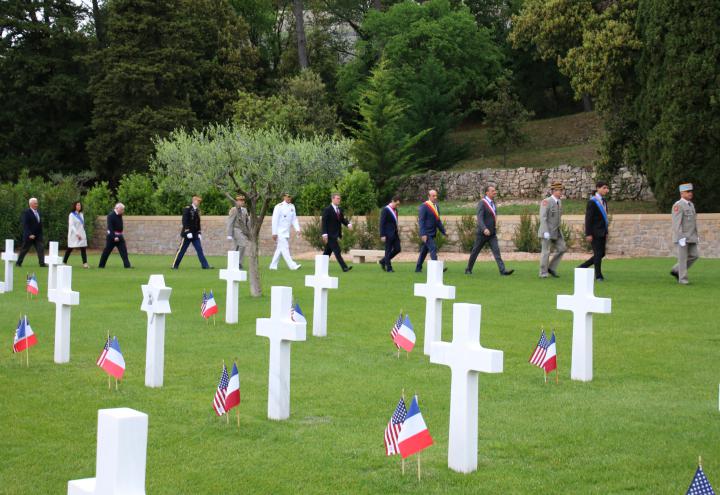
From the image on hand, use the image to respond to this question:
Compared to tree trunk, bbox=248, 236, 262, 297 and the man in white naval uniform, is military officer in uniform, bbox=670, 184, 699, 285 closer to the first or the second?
tree trunk, bbox=248, 236, 262, 297

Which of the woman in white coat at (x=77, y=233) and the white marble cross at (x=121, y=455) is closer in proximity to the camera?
the white marble cross at (x=121, y=455)

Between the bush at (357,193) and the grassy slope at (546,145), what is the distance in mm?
16543

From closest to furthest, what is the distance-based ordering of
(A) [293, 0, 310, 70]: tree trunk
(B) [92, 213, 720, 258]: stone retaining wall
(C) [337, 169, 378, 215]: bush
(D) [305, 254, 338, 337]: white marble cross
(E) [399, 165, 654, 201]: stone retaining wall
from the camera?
(D) [305, 254, 338, 337]: white marble cross, (B) [92, 213, 720, 258]: stone retaining wall, (C) [337, 169, 378, 215]: bush, (E) [399, 165, 654, 201]: stone retaining wall, (A) [293, 0, 310, 70]: tree trunk

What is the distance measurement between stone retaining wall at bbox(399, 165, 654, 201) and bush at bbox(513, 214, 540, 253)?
10.9m

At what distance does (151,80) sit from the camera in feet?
164

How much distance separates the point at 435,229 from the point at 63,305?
12.7 meters

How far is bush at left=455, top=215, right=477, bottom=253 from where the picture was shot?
29453 millimetres

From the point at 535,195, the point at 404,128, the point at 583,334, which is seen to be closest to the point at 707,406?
the point at 583,334

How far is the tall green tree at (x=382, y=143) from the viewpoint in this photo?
150 feet

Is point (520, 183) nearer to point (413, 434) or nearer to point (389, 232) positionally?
point (389, 232)

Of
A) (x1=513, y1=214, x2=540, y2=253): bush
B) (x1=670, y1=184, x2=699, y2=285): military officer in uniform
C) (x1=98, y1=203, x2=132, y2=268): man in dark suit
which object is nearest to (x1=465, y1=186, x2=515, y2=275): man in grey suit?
(x1=670, y1=184, x2=699, y2=285): military officer in uniform

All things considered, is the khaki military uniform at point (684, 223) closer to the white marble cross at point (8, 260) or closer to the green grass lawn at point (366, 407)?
the green grass lawn at point (366, 407)

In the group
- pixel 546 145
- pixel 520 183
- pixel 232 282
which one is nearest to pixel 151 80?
pixel 520 183

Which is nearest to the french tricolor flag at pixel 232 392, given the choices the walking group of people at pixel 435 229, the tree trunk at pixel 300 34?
the walking group of people at pixel 435 229
